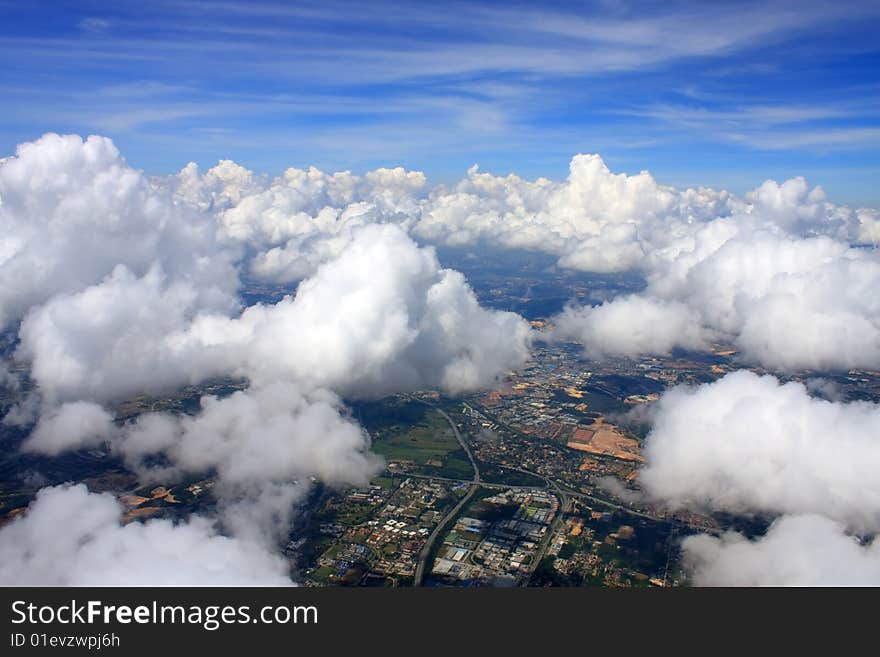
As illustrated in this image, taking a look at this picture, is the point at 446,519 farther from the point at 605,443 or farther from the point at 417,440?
the point at 605,443

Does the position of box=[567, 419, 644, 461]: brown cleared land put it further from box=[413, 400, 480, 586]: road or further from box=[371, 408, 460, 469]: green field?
box=[371, 408, 460, 469]: green field

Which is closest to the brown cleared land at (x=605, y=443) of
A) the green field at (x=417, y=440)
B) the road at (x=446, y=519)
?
the road at (x=446, y=519)

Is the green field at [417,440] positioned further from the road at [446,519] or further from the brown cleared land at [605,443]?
the brown cleared land at [605,443]

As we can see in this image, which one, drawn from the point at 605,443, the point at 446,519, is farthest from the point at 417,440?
the point at 605,443

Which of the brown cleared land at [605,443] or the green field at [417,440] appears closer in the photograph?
the brown cleared land at [605,443]

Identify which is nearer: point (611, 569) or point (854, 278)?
point (611, 569)

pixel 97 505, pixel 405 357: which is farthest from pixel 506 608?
pixel 405 357

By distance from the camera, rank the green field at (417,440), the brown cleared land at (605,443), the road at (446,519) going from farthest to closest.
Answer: the green field at (417,440) < the brown cleared land at (605,443) < the road at (446,519)

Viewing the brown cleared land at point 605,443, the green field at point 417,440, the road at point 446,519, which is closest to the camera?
the road at point 446,519

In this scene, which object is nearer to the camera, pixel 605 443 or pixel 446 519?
pixel 446 519

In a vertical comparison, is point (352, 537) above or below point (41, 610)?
below

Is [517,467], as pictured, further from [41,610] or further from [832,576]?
[41,610]
